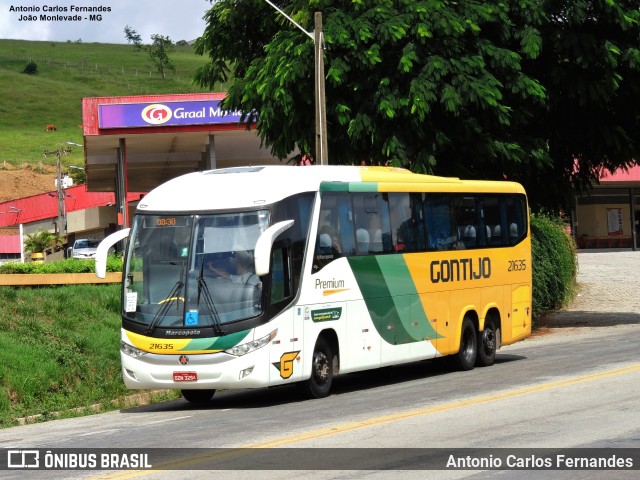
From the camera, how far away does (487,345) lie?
22203 mm

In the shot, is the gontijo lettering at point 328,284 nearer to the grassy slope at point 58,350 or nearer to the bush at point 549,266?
the grassy slope at point 58,350

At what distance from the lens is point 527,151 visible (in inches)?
1110

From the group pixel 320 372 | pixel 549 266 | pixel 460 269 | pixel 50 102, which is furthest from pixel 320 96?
pixel 50 102

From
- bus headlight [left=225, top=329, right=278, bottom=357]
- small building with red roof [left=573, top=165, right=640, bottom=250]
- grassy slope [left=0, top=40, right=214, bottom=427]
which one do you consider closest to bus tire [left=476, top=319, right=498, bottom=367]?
grassy slope [left=0, top=40, right=214, bottom=427]

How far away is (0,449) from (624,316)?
24801mm

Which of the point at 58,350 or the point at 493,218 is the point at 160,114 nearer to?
the point at 493,218

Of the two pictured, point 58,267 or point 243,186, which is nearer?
point 243,186

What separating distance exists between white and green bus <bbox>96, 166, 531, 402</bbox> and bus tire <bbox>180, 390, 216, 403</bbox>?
2 cm

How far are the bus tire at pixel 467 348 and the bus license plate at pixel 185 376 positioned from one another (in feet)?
21.5

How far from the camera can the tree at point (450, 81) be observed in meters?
26.4

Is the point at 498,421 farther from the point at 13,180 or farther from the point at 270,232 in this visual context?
the point at 13,180

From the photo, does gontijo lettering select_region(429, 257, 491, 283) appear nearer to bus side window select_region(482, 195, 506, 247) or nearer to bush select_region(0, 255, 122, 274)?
bus side window select_region(482, 195, 506, 247)

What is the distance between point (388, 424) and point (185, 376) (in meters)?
3.83

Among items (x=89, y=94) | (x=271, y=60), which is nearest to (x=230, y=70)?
(x=271, y=60)
